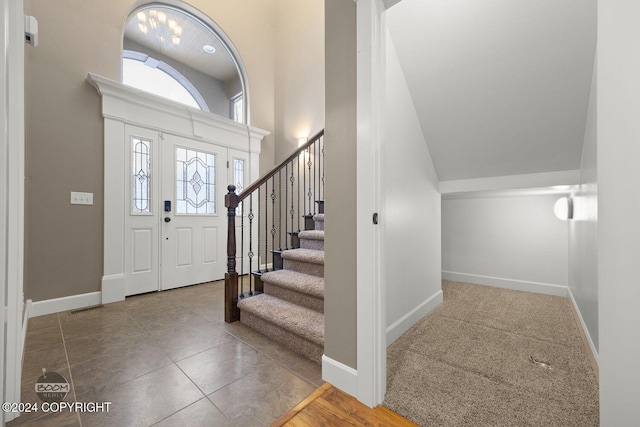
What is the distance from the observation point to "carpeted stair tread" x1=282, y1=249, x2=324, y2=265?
2.28 m

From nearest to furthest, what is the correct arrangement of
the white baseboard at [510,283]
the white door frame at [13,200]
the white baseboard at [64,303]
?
the white door frame at [13,200], the white baseboard at [64,303], the white baseboard at [510,283]

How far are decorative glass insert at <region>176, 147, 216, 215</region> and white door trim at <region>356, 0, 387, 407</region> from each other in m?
2.92

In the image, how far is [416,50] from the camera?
182 cm

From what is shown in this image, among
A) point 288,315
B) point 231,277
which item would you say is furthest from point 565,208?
point 231,277

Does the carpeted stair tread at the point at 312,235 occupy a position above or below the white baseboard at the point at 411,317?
above

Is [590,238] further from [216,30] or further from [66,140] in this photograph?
[216,30]

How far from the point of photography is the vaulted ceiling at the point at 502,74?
4.81ft

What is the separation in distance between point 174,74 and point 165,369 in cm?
396

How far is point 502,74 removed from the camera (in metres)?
1.71

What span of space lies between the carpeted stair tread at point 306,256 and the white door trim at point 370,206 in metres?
1.00

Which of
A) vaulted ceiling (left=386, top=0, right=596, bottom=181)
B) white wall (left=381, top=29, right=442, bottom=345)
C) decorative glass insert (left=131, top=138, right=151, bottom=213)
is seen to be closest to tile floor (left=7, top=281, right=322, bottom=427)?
white wall (left=381, top=29, right=442, bottom=345)

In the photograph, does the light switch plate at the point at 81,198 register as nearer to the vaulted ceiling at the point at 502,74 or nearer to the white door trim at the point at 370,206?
the white door trim at the point at 370,206

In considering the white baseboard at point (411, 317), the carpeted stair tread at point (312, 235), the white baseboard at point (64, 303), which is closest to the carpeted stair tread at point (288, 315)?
the white baseboard at point (411, 317)

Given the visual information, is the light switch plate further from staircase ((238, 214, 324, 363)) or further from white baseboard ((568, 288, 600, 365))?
white baseboard ((568, 288, 600, 365))
